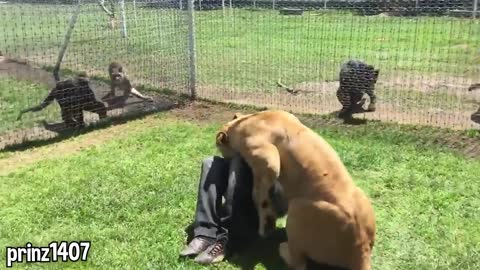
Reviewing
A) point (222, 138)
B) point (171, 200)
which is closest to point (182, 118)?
point (171, 200)

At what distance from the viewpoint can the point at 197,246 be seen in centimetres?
400

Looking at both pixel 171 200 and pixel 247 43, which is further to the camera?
pixel 247 43

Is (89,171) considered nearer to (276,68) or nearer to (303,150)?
(303,150)

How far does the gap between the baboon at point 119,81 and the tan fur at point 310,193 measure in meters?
4.63

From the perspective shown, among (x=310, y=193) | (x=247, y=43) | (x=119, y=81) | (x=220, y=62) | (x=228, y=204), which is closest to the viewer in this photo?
(x=310, y=193)

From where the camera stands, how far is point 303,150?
3.53m

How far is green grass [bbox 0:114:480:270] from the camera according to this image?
4.09 metres

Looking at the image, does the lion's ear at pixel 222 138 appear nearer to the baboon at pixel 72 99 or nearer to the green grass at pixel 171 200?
the green grass at pixel 171 200

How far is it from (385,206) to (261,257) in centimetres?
143

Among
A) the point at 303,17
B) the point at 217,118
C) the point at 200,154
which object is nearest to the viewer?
the point at 200,154

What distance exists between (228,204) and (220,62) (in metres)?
6.48

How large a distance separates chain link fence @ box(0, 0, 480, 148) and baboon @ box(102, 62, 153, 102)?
17 cm

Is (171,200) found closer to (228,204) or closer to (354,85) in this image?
(228,204)

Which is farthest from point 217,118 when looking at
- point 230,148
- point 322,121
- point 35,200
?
point 230,148
